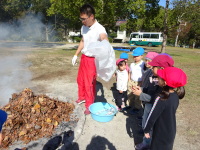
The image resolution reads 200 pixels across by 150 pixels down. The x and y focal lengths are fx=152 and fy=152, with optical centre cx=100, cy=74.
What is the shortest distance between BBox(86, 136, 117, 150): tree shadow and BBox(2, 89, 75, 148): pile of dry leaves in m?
0.61

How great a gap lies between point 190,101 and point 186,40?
31829 mm

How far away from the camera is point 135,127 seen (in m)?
2.82

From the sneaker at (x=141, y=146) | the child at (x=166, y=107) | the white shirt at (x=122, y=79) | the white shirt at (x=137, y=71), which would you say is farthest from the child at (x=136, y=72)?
the child at (x=166, y=107)

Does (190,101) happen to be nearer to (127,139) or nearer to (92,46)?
(127,139)

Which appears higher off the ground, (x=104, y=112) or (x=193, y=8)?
(x=193, y=8)

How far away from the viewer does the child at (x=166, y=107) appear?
158cm

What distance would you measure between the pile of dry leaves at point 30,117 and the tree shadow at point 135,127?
1130 mm

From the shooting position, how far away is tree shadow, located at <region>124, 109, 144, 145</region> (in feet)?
8.45

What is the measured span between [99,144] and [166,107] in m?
1.27

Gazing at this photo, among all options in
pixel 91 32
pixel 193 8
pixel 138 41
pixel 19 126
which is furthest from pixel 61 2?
pixel 138 41

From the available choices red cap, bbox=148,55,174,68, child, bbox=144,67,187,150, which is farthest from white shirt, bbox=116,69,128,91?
child, bbox=144,67,187,150

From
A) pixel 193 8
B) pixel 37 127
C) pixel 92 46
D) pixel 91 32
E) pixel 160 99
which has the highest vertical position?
pixel 193 8

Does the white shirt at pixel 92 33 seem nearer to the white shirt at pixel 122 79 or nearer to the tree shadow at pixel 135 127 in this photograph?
the white shirt at pixel 122 79

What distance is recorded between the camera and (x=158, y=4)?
13.5 meters
